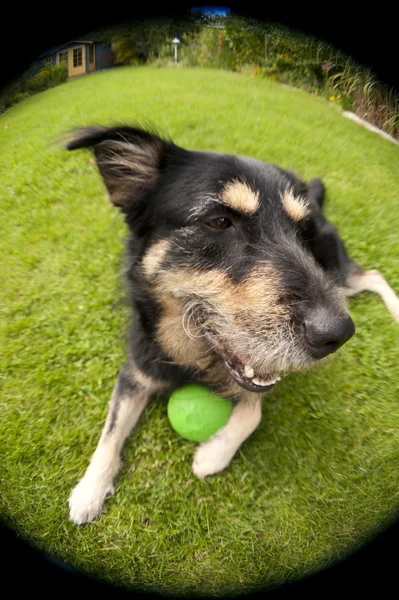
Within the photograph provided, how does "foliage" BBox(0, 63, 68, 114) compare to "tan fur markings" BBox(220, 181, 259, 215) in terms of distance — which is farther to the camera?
"tan fur markings" BBox(220, 181, 259, 215)

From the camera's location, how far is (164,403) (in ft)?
9.74

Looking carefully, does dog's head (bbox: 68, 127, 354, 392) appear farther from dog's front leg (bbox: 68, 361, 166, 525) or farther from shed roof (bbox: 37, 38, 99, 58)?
dog's front leg (bbox: 68, 361, 166, 525)

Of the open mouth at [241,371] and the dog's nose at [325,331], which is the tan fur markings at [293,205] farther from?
the open mouth at [241,371]

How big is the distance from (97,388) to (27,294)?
1.01 metres

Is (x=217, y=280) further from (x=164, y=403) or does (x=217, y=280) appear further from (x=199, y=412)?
(x=164, y=403)

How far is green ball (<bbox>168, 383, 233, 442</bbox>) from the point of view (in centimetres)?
257

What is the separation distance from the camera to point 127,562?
84.4 inches

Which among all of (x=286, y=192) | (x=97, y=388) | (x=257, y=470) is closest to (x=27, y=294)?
(x=97, y=388)

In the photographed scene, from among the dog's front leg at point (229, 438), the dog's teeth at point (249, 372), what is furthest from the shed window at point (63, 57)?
the dog's front leg at point (229, 438)

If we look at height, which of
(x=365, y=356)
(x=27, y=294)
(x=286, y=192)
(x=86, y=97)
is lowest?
(x=365, y=356)

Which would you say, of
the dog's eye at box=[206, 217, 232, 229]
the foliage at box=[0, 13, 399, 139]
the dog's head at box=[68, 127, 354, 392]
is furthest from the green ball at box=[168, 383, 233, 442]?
the foliage at box=[0, 13, 399, 139]

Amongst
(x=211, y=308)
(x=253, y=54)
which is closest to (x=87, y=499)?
(x=211, y=308)

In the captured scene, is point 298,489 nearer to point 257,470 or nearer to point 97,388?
point 257,470

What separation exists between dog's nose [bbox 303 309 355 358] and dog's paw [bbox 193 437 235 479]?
1.20 metres
